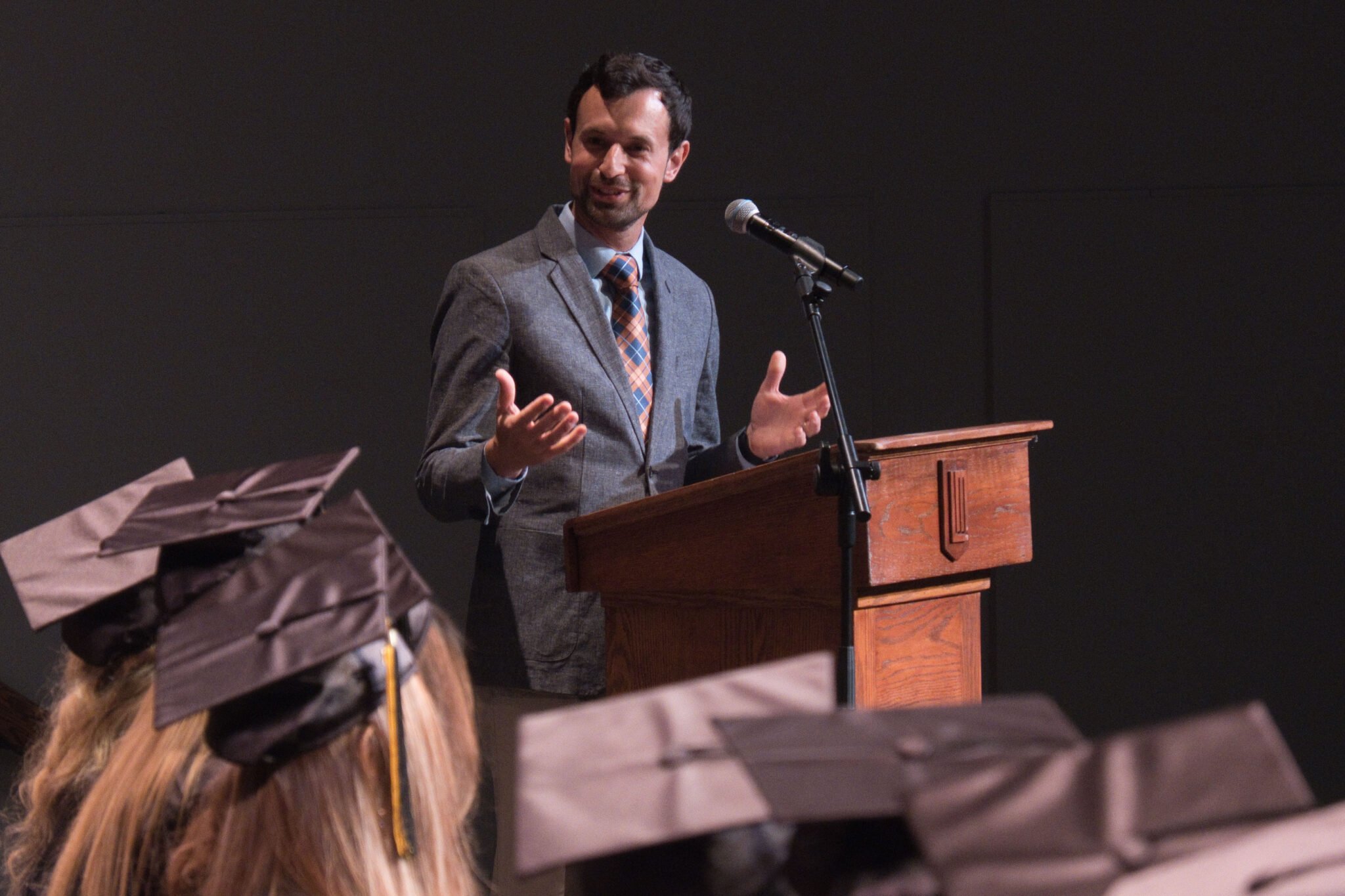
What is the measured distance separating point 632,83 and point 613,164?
17 cm

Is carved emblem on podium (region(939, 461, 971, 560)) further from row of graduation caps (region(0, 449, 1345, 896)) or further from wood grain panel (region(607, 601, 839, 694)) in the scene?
row of graduation caps (region(0, 449, 1345, 896))

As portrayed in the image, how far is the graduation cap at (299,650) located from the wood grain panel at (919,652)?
84cm

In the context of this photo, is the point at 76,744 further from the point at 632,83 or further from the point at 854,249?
the point at 854,249

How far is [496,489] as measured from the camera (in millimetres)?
2123

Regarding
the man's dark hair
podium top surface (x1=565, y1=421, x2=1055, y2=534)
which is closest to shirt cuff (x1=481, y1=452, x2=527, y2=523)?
podium top surface (x1=565, y1=421, x2=1055, y2=534)

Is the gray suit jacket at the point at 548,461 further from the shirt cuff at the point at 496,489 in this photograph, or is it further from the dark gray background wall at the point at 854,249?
the dark gray background wall at the point at 854,249

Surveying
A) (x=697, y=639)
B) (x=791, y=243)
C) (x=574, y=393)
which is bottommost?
(x=697, y=639)

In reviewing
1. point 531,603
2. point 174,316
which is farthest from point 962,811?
point 174,316

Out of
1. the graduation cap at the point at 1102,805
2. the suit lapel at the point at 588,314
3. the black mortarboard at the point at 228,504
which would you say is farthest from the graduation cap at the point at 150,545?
the suit lapel at the point at 588,314

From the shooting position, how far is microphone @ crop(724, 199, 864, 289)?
6.65ft

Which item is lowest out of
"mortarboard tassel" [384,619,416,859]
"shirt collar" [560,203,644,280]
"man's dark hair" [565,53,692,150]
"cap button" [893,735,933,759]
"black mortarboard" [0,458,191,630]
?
"mortarboard tassel" [384,619,416,859]

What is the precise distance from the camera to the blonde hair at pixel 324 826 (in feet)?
3.24

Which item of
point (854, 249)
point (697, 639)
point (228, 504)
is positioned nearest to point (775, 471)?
point (697, 639)

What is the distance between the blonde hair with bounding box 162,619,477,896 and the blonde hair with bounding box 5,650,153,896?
0.86 ft
